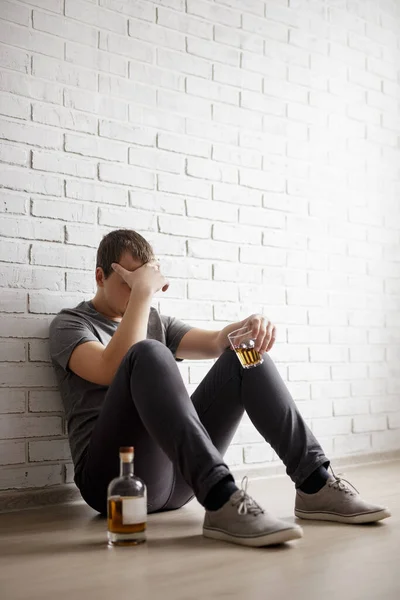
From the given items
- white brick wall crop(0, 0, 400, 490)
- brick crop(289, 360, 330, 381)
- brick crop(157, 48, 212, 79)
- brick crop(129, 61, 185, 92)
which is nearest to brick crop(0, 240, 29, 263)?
white brick wall crop(0, 0, 400, 490)

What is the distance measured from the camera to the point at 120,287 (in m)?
2.35

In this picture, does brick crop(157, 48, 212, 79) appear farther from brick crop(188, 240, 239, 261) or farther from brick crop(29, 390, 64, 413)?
brick crop(29, 390, 64, 413)

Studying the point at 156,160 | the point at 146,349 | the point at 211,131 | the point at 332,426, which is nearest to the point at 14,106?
the point at 156,160

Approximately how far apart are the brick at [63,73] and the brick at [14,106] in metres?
0.12

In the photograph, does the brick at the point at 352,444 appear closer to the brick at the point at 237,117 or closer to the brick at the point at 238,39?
the brick at the point at 237,117

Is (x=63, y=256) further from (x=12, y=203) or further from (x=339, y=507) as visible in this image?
(x=339, y=507)

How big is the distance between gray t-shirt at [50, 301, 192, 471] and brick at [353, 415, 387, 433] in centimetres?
139

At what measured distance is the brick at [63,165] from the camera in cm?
256

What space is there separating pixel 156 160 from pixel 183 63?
0.42 metres

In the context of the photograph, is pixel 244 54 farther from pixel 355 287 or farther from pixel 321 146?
pixel 355 287

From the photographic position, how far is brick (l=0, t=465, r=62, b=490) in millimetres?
2422

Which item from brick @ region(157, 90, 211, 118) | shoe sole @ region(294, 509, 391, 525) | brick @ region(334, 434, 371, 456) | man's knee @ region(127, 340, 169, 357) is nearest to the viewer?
man's knee @ region(127, 340, 169, 357)

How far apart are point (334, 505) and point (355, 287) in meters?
1.69

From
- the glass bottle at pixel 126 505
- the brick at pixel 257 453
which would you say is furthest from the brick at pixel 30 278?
the brick at pixel 257 453
